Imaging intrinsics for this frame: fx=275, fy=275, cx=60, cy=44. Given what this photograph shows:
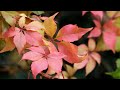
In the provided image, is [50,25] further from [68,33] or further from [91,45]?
[91,45]

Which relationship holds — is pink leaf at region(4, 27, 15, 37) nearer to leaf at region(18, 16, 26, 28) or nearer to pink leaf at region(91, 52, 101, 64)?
leaf at region(18, 16, 26, 28)

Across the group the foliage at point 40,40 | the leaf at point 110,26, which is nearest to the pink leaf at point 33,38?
the foliage at point 40,40

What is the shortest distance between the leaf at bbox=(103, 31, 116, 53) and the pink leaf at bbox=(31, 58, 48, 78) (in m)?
0.44

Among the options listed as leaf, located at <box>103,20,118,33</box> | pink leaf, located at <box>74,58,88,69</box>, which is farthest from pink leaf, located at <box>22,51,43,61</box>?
leaf, located at <box>103,20,118,33</box>

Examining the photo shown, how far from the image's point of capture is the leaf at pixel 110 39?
1.11 m

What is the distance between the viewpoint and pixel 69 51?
791mm

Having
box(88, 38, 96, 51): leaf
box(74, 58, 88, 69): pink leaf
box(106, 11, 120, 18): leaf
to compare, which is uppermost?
box(106, 11, 120, 18): leaf

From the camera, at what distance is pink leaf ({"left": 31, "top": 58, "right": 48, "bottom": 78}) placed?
735 mm

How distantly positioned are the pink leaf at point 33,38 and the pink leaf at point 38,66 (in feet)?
0.16

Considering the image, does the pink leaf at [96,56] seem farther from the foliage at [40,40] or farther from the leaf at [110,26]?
the foliage at [40,40]

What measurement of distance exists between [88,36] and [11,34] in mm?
484
